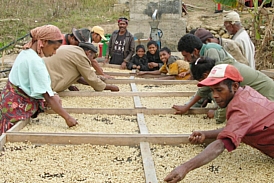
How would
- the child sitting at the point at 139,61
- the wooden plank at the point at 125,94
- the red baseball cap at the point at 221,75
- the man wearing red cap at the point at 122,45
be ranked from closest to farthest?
1. the red baseball cap at the point at 221,75
2. the wooden plank at the point at 125,94
3. the child sitting at the point at 139,61
4. the man wearing red cap at the point at 122,45

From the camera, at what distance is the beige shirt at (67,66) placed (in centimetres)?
465

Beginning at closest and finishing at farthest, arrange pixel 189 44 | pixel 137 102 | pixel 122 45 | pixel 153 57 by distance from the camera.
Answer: pixel 189 44 → pixel 137 102 → pixel 153 57 → pixel 122 45

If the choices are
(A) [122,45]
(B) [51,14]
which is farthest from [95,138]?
(B) [51,14]

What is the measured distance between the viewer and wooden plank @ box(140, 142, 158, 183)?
2502 mm

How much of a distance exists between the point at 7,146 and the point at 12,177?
57 centimetres

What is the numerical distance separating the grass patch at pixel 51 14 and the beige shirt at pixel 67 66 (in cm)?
813

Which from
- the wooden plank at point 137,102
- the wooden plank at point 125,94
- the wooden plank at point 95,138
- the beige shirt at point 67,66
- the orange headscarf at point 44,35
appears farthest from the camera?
the wooden plank at point 125,94

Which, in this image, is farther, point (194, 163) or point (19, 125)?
point (19, 125)

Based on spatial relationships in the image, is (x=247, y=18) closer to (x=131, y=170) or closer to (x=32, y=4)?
(x=32, y=4)

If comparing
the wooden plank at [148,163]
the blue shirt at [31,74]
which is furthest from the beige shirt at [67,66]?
the wooden plank at [148,163]

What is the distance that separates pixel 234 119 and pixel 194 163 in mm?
357

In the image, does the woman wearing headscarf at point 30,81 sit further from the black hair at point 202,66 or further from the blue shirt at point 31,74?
the black hair at point 202,66

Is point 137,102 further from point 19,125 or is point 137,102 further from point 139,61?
point 139,61

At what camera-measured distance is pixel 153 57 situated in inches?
275
